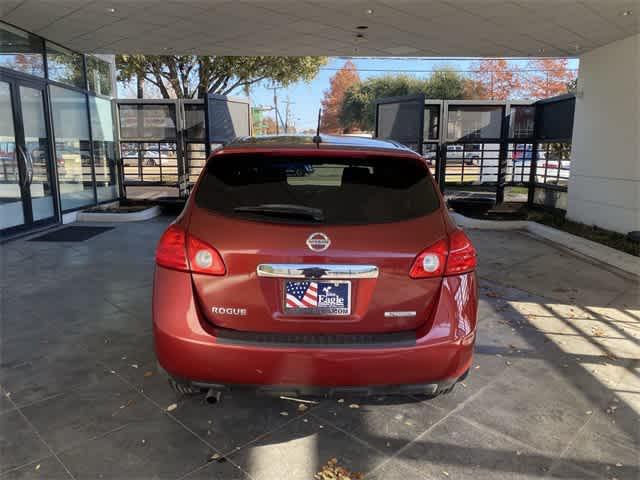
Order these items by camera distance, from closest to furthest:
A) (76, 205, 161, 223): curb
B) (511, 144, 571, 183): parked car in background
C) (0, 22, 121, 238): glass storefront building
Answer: (0, 22, 121, 238): glass storefront building < (76, 205, 161, 223): curb < (511, 144, 571, 183): parked car in background

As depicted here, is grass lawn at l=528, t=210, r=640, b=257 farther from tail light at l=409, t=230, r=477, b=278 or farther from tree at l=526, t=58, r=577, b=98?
tree at l=526, t=58, r=577, b=98

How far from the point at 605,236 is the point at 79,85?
35.8 ft

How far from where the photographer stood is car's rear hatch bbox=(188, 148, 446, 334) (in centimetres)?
217

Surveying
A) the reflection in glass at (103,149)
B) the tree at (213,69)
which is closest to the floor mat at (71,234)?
the reflection in glass at (103,149)

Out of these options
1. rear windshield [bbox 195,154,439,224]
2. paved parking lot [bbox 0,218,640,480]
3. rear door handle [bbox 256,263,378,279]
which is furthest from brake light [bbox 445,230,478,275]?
paved parking lot [bbox 0,218,640,480]

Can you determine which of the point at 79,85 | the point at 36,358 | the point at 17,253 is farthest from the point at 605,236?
the point at 79,85

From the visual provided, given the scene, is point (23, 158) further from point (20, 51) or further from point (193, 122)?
point (193, 122)

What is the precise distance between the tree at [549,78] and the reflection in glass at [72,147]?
109 ft

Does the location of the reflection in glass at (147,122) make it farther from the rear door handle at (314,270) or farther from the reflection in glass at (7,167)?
the rear door handle at (314,270)

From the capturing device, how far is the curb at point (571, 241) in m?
6.33

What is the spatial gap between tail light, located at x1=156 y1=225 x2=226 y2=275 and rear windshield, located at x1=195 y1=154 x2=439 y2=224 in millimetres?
193

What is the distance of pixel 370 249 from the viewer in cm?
218

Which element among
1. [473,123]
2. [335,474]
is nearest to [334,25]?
[473,123]

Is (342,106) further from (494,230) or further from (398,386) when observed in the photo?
(398,386)
